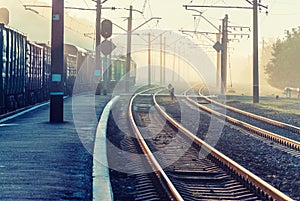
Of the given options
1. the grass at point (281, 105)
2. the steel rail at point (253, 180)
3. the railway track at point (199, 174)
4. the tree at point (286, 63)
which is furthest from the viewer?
the tree at point (286, 63)

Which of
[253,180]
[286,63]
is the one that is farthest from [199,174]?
[286,63]

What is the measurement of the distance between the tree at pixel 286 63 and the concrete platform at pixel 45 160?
5588 centimetres

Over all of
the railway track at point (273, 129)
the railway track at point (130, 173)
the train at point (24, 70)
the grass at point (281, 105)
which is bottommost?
the railway track at point (130, 173)

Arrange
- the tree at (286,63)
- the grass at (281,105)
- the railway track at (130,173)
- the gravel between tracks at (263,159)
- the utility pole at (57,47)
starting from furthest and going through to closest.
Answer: the tree at (286,63), the grass at (281,105), the utility pole at (57,47), the gravel between tracks at (263,159), the railway track at (130,173)

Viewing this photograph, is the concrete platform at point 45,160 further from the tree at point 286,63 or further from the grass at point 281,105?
the tree at point 286,63

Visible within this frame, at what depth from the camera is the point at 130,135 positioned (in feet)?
55.1

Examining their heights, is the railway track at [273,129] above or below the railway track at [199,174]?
above

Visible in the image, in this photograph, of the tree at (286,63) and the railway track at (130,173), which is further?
the tree at (286,63)

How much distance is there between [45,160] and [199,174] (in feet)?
8.91

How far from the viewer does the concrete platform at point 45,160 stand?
790 centimetres

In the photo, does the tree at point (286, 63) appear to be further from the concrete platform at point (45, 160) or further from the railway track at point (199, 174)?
the railway track at point (199, 174)

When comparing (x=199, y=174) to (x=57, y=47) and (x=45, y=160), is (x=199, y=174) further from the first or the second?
(x=57, y=47)

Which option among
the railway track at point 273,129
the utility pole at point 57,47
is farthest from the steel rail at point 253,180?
the utility pole at point 57,47

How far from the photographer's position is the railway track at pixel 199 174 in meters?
8.35
